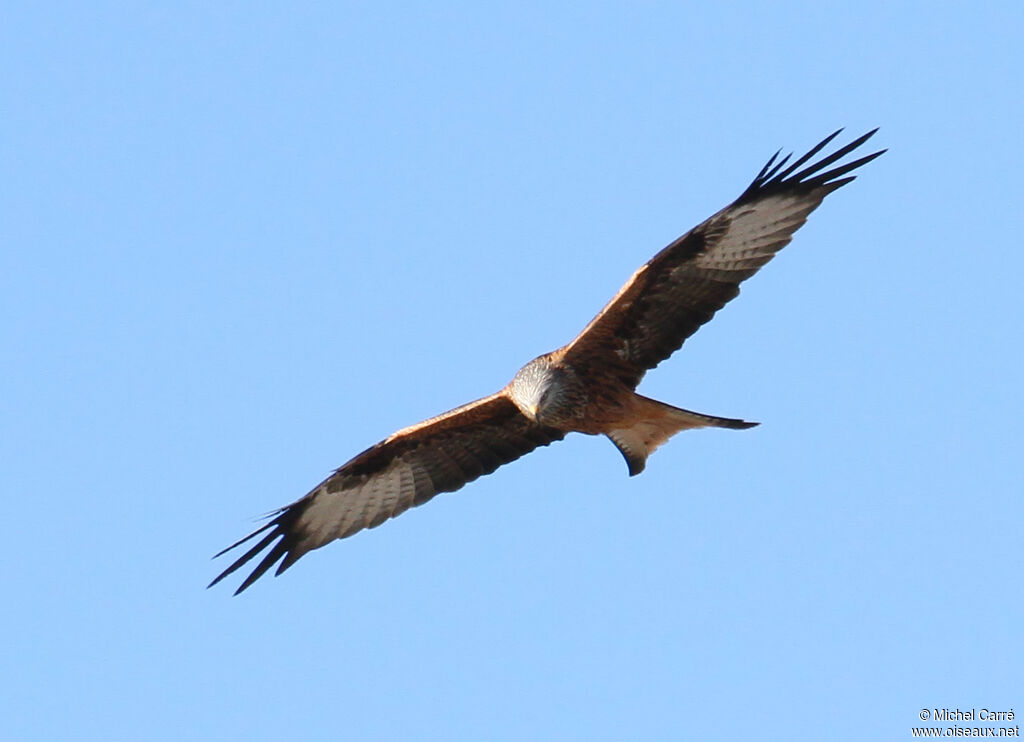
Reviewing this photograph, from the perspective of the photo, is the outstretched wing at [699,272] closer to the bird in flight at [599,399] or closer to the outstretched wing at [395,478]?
the bird in flight at [599,399]

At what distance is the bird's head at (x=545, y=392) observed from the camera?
9.33m

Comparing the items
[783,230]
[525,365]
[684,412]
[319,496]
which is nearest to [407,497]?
[319,496]

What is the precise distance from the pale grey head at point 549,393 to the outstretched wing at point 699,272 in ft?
0.45

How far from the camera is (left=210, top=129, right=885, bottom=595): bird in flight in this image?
9047mm

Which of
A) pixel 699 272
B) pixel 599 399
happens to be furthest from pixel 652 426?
pixel 699 272

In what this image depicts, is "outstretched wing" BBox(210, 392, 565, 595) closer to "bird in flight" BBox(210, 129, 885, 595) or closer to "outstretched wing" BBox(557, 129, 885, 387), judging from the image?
"bird in flight" BBox(210, 129, 885, 595)

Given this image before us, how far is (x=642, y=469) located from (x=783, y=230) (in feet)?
6.20

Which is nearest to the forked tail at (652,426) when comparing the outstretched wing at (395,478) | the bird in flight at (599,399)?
the bird in flight at (599,399)

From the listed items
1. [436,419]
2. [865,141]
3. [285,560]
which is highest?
[865,141]

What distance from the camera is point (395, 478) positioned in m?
10.4

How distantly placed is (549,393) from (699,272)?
122cm

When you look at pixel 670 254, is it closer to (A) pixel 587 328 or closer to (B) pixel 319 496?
(A) pixel 587 328

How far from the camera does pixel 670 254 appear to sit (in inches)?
357

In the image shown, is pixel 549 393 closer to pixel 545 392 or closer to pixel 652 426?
pixel 545 392
